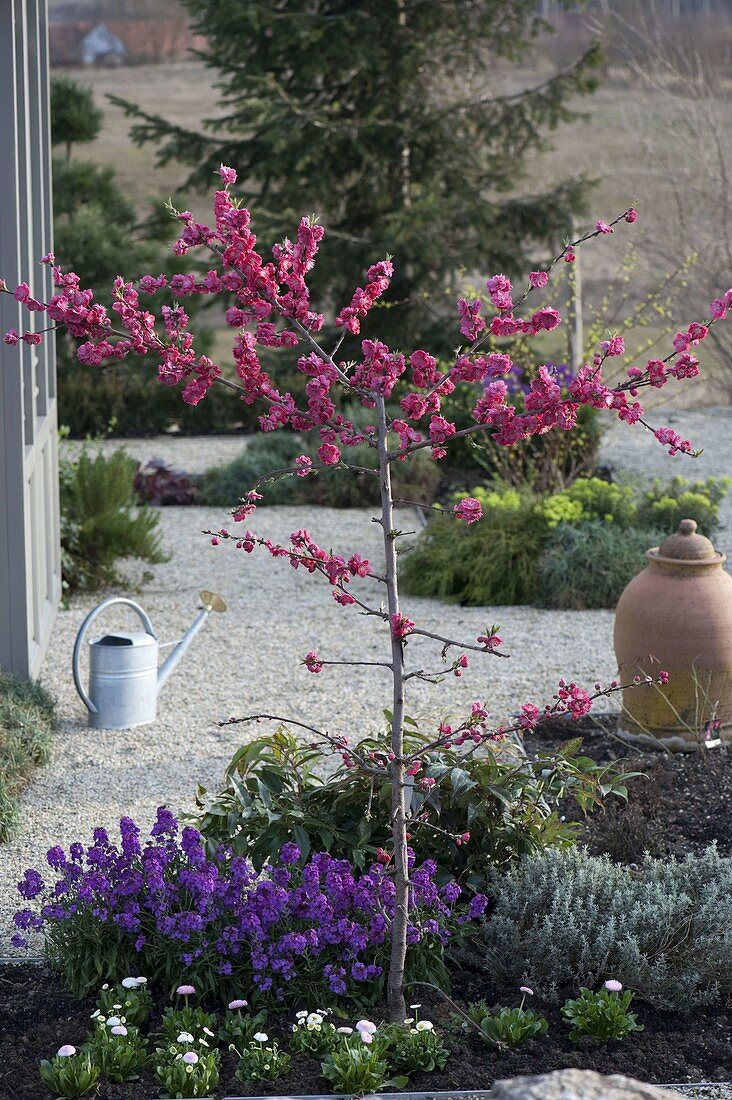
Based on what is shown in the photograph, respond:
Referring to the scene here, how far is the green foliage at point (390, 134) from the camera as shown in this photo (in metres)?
10.7

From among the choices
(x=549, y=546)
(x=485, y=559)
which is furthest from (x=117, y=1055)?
(x=549, y=546)

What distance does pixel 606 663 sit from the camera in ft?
18.8

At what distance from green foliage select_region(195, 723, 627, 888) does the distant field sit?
9.67 meters

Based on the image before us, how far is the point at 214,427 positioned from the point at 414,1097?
9.36m

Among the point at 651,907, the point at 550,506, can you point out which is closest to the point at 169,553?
the point at 550,506

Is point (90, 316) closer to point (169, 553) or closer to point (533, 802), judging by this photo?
point (533, 802)

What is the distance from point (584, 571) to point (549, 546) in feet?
0.87

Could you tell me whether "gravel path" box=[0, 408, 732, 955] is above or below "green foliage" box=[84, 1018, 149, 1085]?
below

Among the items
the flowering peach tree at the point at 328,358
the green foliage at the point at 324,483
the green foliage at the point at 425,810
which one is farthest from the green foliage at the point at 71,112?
the flowering peach tree at the point at 328,358

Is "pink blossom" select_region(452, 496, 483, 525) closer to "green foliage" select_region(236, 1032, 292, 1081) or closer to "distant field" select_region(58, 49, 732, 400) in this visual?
"green foliage" select_region(236, 1032, 292, 1081)


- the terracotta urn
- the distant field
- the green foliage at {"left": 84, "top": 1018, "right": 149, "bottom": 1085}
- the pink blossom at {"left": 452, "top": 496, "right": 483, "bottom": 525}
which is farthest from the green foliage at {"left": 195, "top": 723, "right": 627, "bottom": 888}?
the distant field

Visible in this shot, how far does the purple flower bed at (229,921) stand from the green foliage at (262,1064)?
0.76ft

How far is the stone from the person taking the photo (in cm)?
170

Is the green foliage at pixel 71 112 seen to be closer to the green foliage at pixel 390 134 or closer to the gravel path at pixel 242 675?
the green foliage at pixel 390 134
